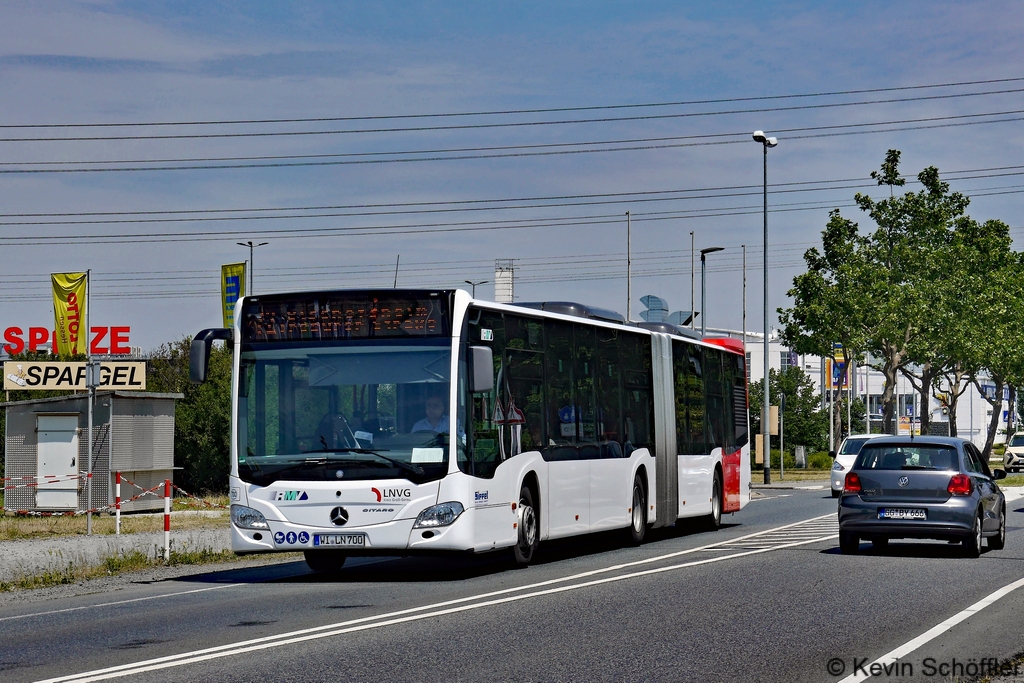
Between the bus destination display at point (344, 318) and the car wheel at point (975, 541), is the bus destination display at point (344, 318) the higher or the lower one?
the higher one

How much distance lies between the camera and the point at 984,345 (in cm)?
6125

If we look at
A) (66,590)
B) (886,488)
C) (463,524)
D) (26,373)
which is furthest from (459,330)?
(26,373)

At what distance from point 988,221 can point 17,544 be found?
50694 millimetres

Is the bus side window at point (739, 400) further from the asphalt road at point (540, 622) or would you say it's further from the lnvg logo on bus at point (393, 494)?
the lnvg logo on bus at point (393, 494)

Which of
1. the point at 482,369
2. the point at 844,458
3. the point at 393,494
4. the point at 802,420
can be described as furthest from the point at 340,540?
the point at 802,420

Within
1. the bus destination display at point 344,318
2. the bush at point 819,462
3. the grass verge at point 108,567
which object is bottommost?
the bush at point 819,462

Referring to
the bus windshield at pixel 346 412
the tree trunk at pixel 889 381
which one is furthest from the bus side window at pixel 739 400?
the tree trunk at pixel 889 381

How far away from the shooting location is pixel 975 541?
59.5 feet

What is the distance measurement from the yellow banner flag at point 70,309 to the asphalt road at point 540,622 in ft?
129

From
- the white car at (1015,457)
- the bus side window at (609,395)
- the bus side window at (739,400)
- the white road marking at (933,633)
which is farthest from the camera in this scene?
the white car at (1015,457)

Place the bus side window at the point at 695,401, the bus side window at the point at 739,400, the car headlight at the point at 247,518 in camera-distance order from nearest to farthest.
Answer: the car headlight at the point at 247,518 < the bus side window at the point at 695,401 < the bus side window at the point at 739,400

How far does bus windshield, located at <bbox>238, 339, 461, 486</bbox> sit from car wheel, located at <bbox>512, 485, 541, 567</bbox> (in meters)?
1.97

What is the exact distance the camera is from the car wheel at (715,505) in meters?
24.8

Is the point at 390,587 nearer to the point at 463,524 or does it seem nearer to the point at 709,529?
the point at 463,524
